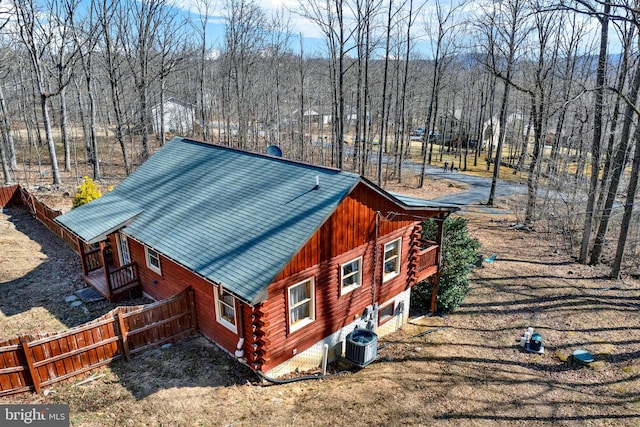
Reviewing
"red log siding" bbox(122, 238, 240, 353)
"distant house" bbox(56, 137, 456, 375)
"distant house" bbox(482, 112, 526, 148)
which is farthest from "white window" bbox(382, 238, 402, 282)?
"distant house" bbox(482, 112, 526, 148)

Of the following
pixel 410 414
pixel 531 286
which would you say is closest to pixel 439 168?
pixel 531 286

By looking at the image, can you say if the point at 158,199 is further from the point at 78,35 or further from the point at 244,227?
the point at 78,35

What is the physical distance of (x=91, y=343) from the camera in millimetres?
A: 10242

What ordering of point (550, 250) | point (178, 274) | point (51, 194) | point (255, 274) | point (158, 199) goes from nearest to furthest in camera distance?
1. point (255, 274)
2. point (178, 274)
3. point (158, 199)
4. point (550, 250)
5. point (51, 194)

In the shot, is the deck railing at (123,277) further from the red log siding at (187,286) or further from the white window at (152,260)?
the white window at (152,260)

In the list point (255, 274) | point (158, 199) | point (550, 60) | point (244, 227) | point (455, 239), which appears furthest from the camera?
point (550, 60)

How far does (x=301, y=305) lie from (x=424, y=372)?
441cm

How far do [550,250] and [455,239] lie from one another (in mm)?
10122

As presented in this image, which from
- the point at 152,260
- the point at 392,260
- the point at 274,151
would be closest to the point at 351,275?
the point at 392,260

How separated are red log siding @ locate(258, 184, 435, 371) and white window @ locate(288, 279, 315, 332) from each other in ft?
0.55

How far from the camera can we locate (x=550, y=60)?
95.8 ft

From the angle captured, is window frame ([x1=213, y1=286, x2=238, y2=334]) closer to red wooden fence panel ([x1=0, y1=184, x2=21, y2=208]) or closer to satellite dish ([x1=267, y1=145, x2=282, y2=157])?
satellite dish ([x1=267, y1=145, x2=282, y2=157])

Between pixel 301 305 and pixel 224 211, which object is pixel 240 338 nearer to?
pixel 301 305

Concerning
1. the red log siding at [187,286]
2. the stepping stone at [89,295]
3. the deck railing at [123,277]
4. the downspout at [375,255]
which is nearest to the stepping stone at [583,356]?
the downspout at [375,255]
